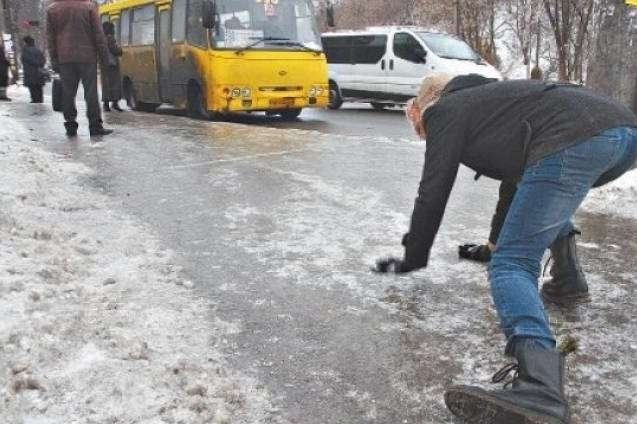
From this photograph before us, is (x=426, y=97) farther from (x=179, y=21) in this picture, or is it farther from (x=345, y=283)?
(x=179, y=21)

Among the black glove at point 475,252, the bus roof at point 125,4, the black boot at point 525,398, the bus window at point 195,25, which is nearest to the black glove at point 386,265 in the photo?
the black glove at point 475,252

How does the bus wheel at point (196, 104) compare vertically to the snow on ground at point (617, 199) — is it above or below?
above

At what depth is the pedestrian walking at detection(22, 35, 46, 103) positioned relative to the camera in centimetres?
1580

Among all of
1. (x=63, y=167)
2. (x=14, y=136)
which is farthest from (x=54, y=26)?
(x=63, y=167)

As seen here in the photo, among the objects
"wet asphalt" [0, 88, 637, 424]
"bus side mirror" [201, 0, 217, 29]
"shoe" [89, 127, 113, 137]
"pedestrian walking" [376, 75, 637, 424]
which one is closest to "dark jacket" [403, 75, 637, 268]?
"pedestrian walking" [376, 75, 637, 424]

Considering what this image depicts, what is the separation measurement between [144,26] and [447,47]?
21.1 ft

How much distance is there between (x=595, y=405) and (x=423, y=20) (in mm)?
33908

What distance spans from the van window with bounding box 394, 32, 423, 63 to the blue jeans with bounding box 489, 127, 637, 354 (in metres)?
12.5

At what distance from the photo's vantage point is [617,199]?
5.39 metres

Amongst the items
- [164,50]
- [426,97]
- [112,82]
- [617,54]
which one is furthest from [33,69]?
[426,97]

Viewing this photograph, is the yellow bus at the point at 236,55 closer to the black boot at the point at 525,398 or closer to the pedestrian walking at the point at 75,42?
the pedestrian walking at the point at 75,42

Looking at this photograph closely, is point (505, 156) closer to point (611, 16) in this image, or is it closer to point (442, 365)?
point (442, 365)

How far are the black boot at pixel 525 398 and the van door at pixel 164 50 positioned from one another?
1104 cm

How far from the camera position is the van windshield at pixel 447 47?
1408 cm
